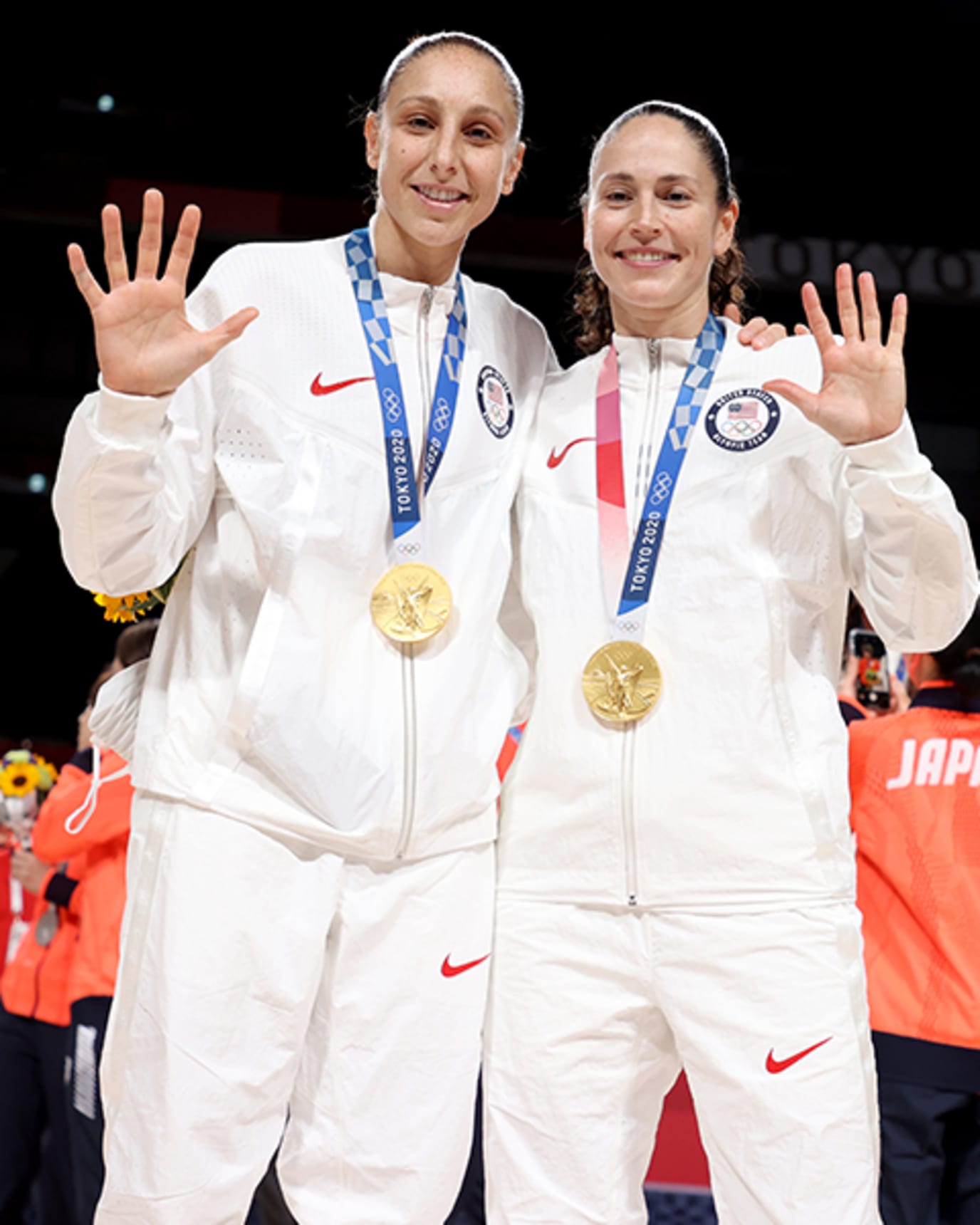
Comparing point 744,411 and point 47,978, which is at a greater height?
point 744,411

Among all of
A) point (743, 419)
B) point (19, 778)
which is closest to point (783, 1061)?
point (743, 419)

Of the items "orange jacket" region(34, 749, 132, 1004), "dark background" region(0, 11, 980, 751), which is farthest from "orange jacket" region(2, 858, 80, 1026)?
"dark background" region(0, 11, 980, 751)

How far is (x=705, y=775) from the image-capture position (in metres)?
2.15

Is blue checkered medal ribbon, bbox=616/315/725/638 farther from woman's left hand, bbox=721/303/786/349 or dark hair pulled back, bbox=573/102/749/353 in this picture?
dark hair pulled back, bbox=573/102/749/353

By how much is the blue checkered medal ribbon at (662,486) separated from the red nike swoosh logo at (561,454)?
0.49ft

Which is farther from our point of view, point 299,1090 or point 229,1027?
point 299,1090

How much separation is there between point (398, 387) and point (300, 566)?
0.33 metres

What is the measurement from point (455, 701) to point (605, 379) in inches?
26.2

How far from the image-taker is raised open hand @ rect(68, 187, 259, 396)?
1.82m

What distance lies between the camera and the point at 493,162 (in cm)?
227

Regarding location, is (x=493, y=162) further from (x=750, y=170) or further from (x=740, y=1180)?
(x=750, y=170)

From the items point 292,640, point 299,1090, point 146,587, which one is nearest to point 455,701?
point 292,640

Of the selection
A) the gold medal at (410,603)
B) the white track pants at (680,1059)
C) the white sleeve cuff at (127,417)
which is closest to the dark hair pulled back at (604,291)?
the gold medal at (410,603)

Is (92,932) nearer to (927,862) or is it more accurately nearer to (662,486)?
(927,862)
